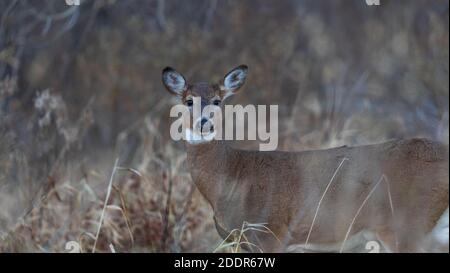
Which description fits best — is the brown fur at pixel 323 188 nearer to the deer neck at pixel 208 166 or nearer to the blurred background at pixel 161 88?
the deer neck at pixel 208 166

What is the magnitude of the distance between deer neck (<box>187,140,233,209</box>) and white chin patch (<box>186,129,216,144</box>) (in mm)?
38

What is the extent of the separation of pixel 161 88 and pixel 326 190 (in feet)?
17.6

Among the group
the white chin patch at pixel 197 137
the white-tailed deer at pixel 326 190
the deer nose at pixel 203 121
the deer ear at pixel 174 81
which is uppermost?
the deer ear at pixel 174 81

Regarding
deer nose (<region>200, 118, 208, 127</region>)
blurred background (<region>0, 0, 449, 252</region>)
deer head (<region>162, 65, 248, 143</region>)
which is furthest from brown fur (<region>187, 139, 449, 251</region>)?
blurred background (<region>0, 0, 449, 252</region>)

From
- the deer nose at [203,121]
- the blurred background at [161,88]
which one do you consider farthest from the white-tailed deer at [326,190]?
the blurred background at [161,88]

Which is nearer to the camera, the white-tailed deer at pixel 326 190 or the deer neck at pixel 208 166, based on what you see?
the white-tailed deer at pixel 326 190

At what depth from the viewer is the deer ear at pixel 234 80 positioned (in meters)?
8.20

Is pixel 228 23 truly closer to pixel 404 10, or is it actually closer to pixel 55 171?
pixel 404 10

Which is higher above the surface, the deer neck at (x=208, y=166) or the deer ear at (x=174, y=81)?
the deer ear at (x=174, y=81)

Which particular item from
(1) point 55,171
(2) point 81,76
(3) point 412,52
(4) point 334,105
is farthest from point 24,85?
(3) point 412,52

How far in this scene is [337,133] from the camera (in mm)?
10258

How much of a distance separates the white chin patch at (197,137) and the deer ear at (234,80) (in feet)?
1.38

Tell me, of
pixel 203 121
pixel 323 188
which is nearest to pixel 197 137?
pixel 203 121

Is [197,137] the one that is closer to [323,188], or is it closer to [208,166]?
[208,166]
